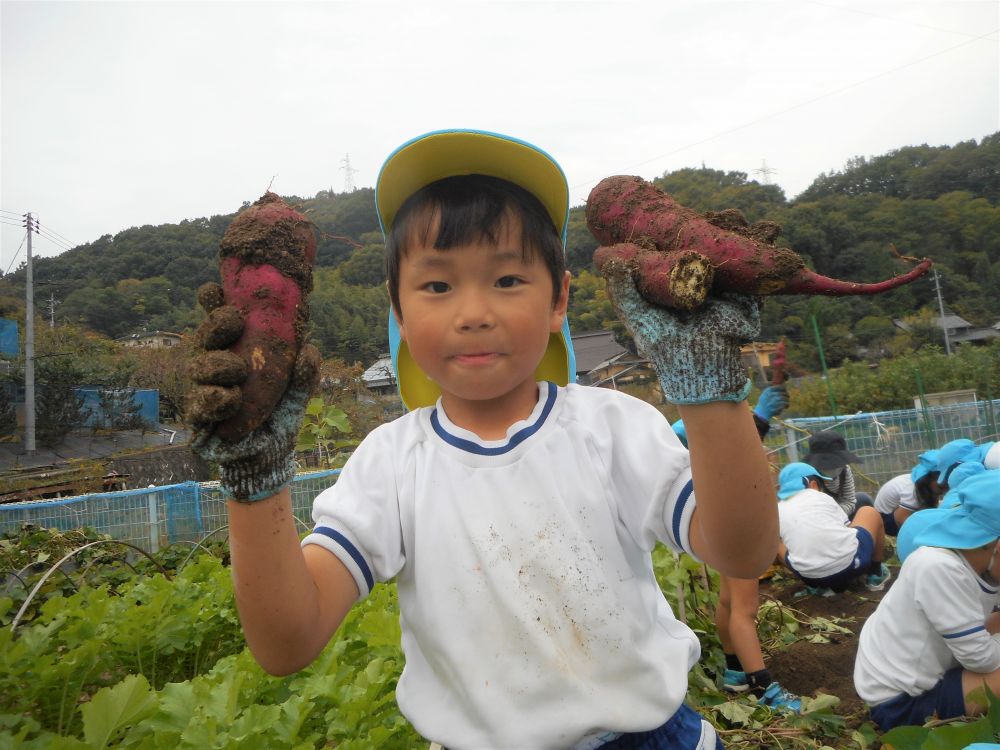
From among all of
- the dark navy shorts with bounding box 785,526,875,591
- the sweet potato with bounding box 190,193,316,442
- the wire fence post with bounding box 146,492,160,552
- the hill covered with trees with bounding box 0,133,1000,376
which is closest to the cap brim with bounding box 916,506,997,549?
the dark navy shorts with bounding box 785,526,875,591

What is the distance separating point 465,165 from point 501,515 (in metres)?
0.72

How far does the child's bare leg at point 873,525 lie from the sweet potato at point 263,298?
5.89 metres

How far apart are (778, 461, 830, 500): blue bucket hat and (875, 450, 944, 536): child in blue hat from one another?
40.9 inches

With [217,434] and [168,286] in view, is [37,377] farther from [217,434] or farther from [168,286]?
[217,434]

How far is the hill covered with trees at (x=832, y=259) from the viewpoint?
28.2m

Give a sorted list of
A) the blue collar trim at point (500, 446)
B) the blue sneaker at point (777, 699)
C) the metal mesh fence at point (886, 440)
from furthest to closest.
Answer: the metal mesh fence at point (886, 440) < the blue sneaker at point (777, 699) < the blue collar trim at point (500, 446)

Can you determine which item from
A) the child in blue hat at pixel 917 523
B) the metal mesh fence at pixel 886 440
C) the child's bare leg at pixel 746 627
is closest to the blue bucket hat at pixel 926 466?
the child in blue hat at pixel 917 523

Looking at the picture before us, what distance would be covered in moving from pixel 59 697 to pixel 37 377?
27.1 metres

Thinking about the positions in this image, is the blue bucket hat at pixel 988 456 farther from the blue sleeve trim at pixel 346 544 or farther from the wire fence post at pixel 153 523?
the wire fence post at pixel 153 523

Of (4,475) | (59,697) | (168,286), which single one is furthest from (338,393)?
(168,286)

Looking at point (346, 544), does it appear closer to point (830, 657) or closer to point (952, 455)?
point (830, 657)

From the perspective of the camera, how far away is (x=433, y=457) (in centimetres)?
134

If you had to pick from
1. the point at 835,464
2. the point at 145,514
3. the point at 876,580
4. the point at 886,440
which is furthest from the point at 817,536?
the point at 145,514

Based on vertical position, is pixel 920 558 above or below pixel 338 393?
below
